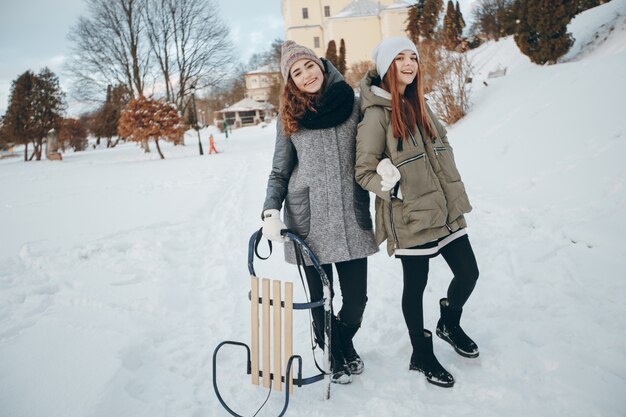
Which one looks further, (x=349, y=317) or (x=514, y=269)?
(x=514, y=269)

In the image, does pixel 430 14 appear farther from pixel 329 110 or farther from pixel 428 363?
pixel 428 363

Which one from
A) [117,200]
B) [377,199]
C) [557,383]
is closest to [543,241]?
[557,383]

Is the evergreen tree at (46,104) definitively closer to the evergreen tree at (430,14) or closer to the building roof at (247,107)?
the evergreen tree at (430,14)

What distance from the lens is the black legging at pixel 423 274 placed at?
203 centimetres

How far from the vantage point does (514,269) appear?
3.26 meters

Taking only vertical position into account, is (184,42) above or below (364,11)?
below

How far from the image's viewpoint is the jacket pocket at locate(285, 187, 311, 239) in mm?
2027

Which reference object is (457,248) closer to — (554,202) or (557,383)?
(557,383)

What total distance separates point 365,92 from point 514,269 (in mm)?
2349

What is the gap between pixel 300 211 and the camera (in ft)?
6.70

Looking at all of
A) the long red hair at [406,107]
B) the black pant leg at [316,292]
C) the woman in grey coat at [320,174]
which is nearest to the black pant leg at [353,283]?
the woman in grey coat at [320,174]

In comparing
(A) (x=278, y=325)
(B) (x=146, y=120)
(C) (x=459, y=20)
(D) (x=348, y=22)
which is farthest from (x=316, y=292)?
(D) (x=348, y=22)

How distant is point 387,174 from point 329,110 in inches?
19.4

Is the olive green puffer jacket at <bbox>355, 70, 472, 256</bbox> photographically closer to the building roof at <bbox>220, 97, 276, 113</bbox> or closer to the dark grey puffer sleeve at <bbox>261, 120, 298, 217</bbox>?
the dark grey puffer sleeve at <bbox>261, 120, 298, 217</bbox>
